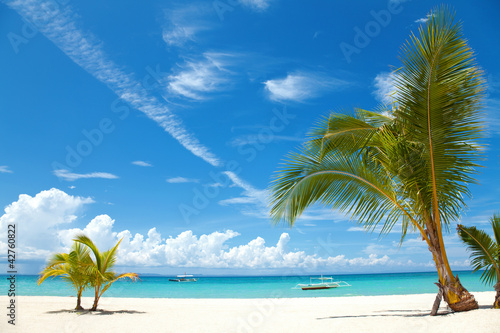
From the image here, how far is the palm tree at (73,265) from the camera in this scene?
9.90 m

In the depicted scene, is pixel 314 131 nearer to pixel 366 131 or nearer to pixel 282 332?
pixel 366 131

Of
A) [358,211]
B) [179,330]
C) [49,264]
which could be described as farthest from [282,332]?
[49,264]

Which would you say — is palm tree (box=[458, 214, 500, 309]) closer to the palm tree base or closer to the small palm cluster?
the palm tree base

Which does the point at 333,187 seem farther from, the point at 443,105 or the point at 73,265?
the point at 73,265

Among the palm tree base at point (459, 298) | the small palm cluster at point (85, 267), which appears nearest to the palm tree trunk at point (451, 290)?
the palm tree base at point (459, 298)

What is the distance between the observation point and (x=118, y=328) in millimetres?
7930

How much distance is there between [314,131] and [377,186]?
6.07ft

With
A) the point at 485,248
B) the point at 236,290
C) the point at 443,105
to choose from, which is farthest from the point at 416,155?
the point at 236,290

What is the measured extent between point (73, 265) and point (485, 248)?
11.0 metres

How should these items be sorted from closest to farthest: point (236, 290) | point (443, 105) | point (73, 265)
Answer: point (443, 105) → point (73, 265) → point (236, 290)

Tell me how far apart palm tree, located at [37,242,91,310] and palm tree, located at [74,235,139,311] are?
215 millimetres

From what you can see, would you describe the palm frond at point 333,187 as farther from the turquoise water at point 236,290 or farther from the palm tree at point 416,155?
the turquoise water at point 236,290

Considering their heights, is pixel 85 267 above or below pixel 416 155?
below

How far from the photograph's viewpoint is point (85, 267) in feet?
33.1
